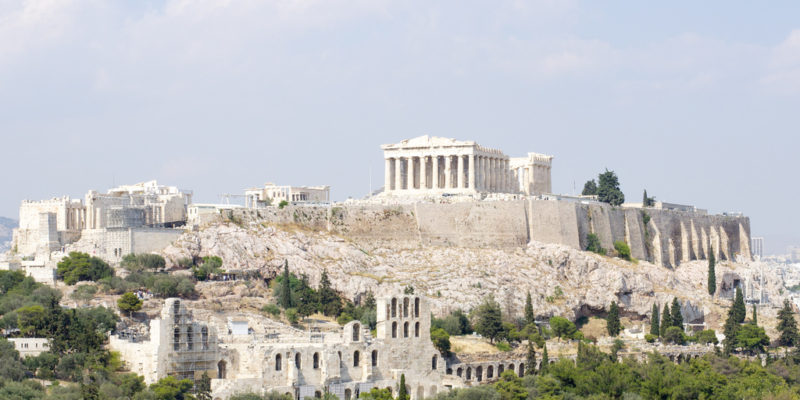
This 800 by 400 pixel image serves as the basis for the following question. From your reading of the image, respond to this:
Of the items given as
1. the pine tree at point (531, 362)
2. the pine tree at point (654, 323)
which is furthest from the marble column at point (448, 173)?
the pine tree at point (531, 362)

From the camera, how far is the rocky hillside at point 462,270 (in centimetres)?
8875

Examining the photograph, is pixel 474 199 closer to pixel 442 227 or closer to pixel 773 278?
pixel 442 227

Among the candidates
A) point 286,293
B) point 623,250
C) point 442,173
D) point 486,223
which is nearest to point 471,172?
point 442,173

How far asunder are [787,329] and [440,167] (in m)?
29.1

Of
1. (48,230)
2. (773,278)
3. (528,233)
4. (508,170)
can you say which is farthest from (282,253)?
(773,278)

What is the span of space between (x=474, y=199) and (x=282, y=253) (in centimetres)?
1887

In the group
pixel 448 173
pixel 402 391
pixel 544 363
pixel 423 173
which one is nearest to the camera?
pixel 402 391

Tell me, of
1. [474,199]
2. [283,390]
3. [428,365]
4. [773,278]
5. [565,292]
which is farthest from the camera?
[773,278]

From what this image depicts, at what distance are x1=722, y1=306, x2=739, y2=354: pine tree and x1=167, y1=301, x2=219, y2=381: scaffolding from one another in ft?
127

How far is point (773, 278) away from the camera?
122m

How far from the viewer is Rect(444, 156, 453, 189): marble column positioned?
107312 mm

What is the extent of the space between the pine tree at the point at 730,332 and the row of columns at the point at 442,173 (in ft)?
73.3

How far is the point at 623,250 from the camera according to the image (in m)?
111

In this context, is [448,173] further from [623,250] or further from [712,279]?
[712,279]
